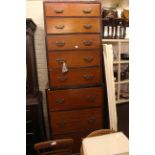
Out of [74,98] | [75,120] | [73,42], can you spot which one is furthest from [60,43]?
[75,120]

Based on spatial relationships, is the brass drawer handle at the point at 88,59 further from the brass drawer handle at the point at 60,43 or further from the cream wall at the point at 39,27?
the cream wall at the point at 39,27

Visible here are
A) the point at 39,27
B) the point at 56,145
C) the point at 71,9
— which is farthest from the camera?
the point at 39,27

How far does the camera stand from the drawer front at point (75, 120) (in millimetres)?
2207

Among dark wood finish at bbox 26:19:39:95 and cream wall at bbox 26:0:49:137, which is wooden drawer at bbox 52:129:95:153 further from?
dark wood finish at bbox 26:19:39:95

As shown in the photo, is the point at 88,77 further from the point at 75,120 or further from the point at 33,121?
the point at 33,121

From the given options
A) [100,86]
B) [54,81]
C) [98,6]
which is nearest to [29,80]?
[54,81]

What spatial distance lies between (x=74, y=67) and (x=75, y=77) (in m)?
0.12

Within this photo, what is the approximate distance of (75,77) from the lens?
2.21m

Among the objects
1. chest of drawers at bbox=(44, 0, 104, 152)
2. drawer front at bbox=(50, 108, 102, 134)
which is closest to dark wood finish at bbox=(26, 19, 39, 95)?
chest of drawers at bbox=(44, 0, 104, 152)

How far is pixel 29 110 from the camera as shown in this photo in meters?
2.10

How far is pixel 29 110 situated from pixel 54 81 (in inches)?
16.6

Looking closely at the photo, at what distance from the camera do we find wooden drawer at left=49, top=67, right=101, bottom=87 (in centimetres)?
217

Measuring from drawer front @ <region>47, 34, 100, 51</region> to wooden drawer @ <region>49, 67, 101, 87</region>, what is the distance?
254mm
